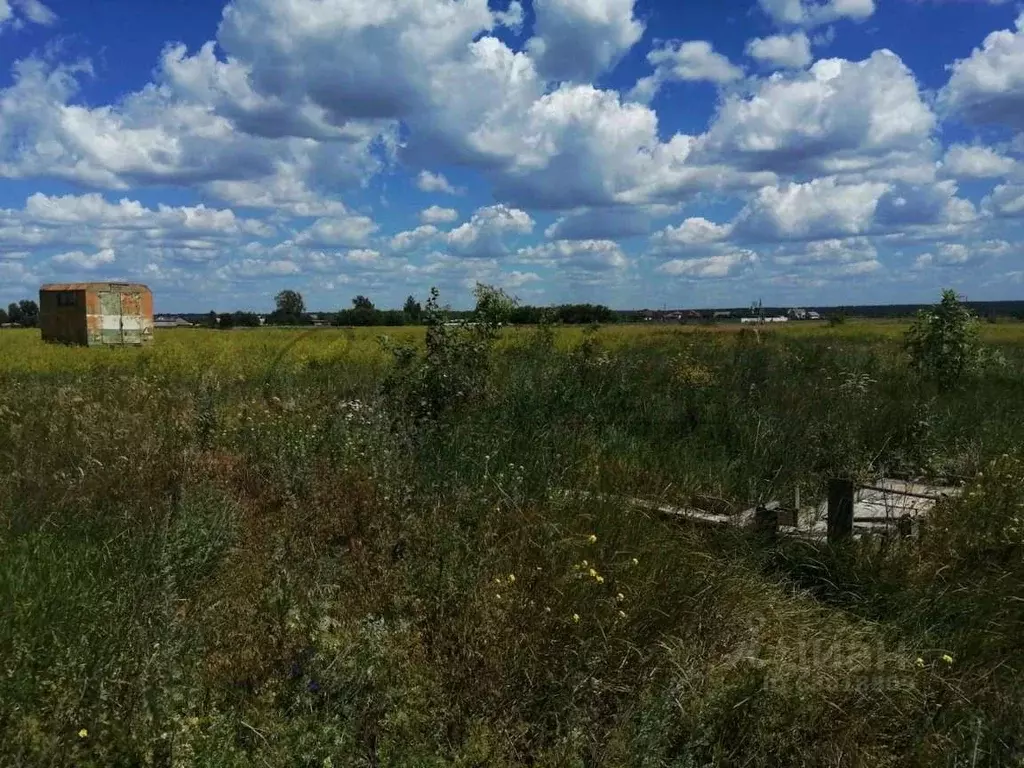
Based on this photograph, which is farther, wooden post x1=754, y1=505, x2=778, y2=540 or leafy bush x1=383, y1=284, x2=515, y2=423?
leafy bush x1=383, y1=284, x2=515, y2=423

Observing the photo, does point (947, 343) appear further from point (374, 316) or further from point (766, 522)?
point (374, 316)

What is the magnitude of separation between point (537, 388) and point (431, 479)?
9.20 feet

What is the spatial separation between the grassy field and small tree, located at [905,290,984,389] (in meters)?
5.34

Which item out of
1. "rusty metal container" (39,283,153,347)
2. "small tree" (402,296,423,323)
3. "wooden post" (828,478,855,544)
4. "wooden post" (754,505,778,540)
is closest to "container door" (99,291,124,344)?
"rusty metal container" (39,283,153,347)

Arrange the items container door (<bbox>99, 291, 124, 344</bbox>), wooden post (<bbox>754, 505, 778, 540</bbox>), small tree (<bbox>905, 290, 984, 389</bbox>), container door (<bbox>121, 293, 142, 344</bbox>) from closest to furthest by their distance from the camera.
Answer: wooden post (<bbox>754, 505, 778, 540</bbox>)
small tree (<bbox>905, 290, 984, 389</bbox>)
container door (<bbox>99, 291, 124, 344</bbox>)
container door (<bbox>121, 293, 142, 344</bbox>)

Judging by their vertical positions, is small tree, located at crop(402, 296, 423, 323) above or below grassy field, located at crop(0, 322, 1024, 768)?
above

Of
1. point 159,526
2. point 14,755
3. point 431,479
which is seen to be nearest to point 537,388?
point 431,479

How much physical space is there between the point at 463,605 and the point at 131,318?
3908 cm

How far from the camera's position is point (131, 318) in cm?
3838

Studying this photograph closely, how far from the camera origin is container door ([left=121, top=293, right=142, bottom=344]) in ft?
124

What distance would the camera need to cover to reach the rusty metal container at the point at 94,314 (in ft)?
120

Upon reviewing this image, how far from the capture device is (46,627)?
3.54m

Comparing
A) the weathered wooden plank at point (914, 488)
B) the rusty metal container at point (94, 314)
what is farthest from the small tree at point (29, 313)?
the weathered wooden plank at point (914, 488)

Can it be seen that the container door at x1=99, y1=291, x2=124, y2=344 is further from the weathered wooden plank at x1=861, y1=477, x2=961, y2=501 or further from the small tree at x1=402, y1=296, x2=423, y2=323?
the weathered wooden plank at x1=861, y1=477, x2=961, y2=501
